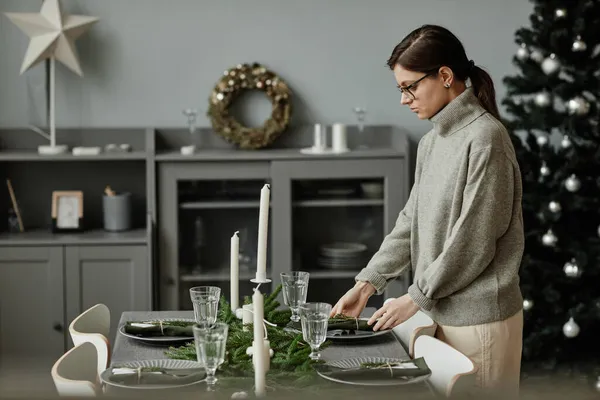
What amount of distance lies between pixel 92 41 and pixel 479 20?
1.84 metres

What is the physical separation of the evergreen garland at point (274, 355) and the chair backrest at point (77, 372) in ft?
0.61

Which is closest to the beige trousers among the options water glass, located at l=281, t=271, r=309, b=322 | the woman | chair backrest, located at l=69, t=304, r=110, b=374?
the woman

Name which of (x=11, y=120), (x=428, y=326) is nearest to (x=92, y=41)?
(x=11, y=120)

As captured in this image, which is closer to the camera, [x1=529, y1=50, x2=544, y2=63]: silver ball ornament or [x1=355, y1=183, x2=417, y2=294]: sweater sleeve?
[x1=355, y1=183, x2=417, y2=294]: sweater sleeve

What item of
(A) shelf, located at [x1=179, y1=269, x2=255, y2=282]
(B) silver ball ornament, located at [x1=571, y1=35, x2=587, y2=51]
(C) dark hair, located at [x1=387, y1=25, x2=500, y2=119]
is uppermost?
(B) silver ball ornament, located at [x1=571, y1=35, x2=587, y2=51]

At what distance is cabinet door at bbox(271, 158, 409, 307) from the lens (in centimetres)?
418

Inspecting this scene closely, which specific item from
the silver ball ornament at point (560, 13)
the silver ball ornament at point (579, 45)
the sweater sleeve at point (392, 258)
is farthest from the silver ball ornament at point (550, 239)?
the sweater sleeve at point (392, 258)

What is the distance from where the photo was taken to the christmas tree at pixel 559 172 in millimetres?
3918

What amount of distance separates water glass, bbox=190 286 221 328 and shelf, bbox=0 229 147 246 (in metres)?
1.93

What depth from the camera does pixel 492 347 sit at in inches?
87.7

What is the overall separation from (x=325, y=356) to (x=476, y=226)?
1.51 feet

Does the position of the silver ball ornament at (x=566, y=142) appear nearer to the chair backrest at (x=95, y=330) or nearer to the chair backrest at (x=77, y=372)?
the chair backrest at (x=95, y=330)

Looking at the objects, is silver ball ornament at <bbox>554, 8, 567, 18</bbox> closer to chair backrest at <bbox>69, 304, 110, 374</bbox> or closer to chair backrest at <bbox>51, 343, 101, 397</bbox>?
chair backrest at <bbox>69, 304, 110, 374</bbox>

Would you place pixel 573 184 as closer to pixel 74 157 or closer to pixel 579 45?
pixel 579 45
